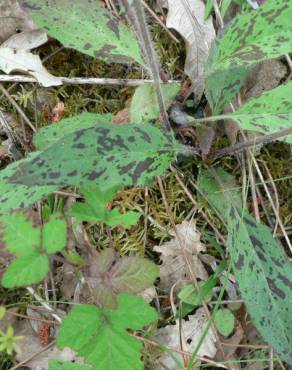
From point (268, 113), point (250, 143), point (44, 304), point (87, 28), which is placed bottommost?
point (44, 304)

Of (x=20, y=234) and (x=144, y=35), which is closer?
(x=144, y=35)

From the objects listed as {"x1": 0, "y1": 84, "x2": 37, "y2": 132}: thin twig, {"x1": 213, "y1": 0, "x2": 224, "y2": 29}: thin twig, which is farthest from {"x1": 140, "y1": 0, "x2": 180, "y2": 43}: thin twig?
{"x1": 0, "y1": 84, "x2": 37, "y2": 132}: thin twig

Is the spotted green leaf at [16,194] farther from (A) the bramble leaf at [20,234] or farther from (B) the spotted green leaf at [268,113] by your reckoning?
(B) the spotted green leaf at [268,113]

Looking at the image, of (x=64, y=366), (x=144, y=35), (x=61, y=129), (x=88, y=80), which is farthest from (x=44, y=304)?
(x=144, y=35)

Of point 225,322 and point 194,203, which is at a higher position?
point 194,203

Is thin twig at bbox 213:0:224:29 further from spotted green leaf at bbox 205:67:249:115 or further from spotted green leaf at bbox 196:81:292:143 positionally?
spotted green leaf at bbox 196:81:292:143

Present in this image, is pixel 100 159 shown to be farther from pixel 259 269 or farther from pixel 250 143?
pixel 259 269

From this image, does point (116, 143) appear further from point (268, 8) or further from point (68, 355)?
point (68, 355)
